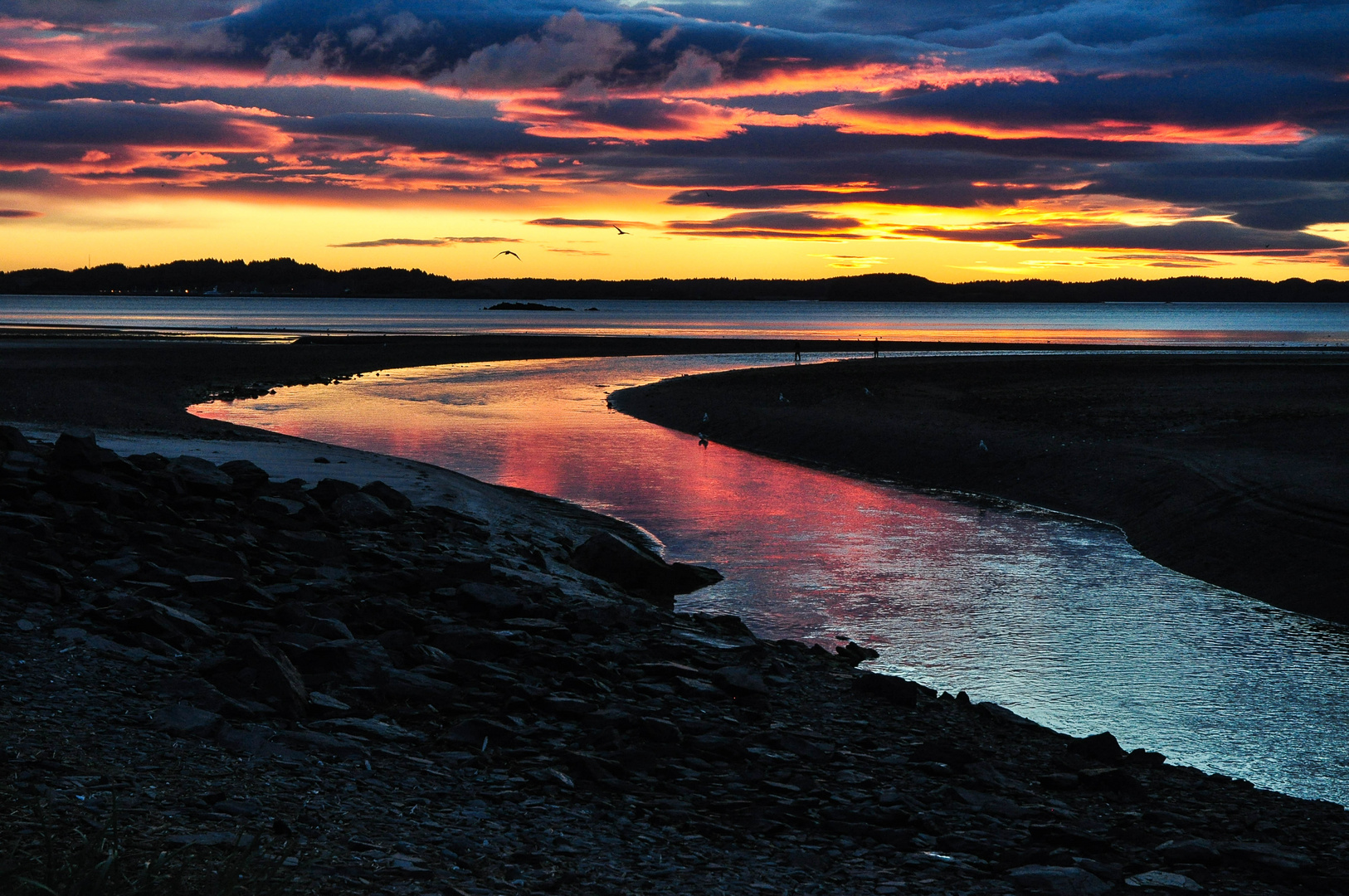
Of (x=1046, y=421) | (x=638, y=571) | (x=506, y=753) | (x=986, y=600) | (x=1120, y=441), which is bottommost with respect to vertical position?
(x=986, y=600)

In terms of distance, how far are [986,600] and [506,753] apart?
10.5m

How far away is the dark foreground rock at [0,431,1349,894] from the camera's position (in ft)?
21.7

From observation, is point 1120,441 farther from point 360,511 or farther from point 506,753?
point 506,753

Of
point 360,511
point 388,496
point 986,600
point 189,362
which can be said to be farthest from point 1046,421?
point 189,362

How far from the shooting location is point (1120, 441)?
30.6 m

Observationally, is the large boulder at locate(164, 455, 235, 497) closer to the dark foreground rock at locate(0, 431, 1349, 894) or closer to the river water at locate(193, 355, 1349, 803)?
the dark foreground rock at locate(0, 431, 1349, 894)

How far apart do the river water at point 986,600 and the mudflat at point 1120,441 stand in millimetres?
1066

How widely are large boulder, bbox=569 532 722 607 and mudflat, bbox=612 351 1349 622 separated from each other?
29.6 ft

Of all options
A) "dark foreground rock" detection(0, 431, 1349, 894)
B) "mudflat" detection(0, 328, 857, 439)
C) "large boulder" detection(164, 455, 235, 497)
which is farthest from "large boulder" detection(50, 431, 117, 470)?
"mudflat" detection(0, 328, 857, 439)

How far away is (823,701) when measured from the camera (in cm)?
1121

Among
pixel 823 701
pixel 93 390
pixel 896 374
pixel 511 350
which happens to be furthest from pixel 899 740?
pixel 511 350

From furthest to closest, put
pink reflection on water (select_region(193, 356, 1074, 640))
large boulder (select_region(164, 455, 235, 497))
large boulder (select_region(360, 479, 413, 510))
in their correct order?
large boulder (select_region(360, 479, 413, 510)) → pink reflection on water (select_region(193, 356, 1074, 640)) → large boulder (select_region(164, 455, 235, 497))

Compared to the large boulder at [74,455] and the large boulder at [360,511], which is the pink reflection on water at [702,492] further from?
the large boulder at [74,455]

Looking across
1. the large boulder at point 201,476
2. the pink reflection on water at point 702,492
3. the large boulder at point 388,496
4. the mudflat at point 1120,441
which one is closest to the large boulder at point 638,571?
the pink reflection on water at point 702,492
